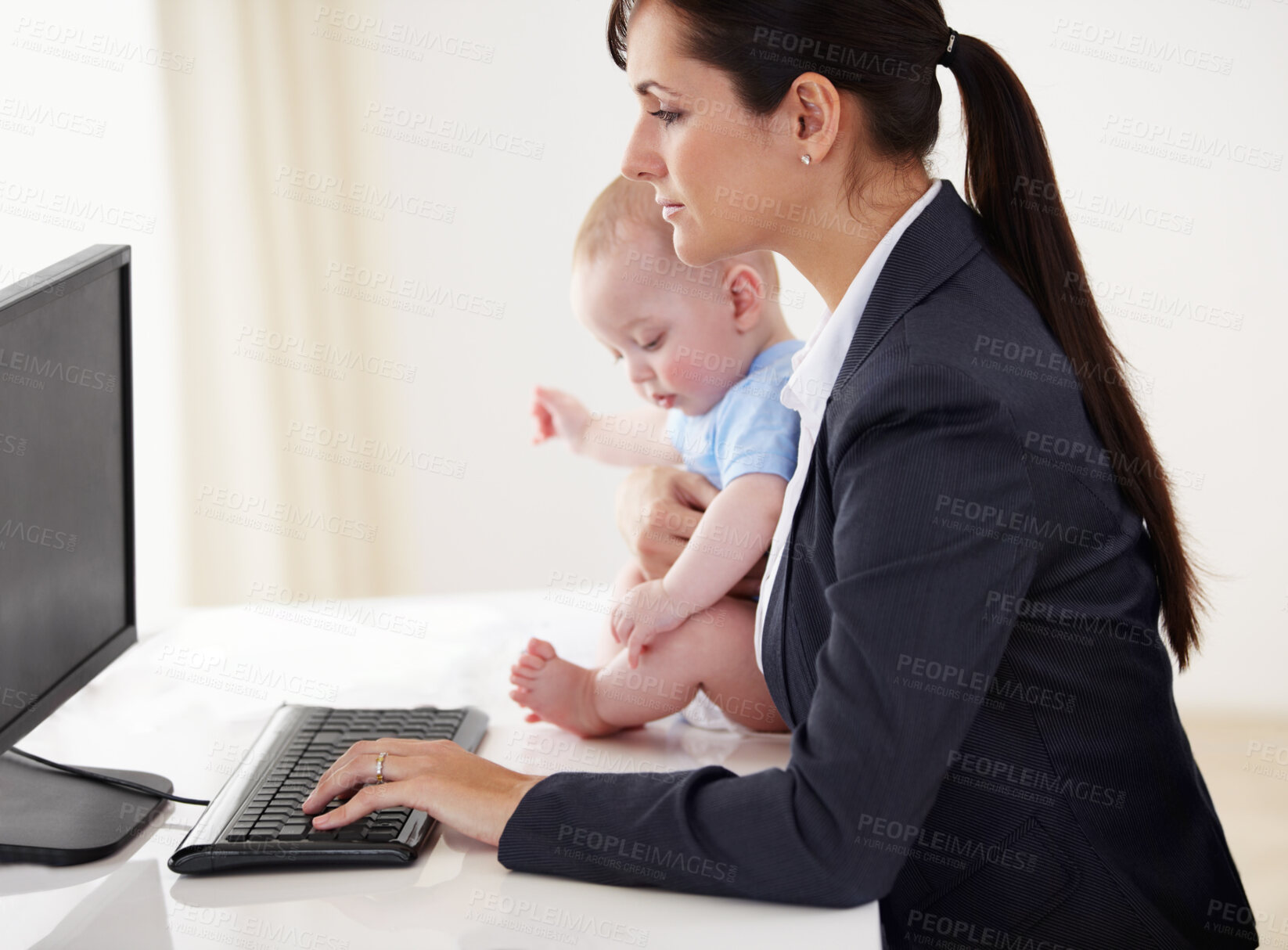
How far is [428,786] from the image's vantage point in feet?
3.43

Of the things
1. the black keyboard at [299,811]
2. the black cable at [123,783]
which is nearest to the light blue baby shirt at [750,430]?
the black keyboard at [299,811]

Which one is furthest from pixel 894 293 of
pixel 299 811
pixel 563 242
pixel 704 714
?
pixel 563 242

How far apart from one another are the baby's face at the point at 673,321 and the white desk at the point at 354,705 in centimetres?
41

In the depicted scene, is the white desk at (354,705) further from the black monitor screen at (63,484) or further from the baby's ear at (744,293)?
the baby's ear at (744,293)

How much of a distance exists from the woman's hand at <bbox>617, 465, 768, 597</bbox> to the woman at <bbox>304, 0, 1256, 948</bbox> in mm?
304

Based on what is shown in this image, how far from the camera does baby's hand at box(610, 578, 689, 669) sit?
4.38 feet

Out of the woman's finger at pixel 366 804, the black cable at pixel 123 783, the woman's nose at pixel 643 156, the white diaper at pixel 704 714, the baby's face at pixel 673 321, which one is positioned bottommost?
the white diaper at pixel 704 714

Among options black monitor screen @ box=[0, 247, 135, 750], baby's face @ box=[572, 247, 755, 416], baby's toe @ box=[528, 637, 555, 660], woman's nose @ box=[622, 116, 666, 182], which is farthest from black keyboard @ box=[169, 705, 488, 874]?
woman's nose @ box=[622, 116, 666, 182]

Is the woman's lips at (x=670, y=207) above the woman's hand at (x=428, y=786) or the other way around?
above

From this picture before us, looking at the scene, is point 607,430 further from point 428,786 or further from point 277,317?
point 277,317

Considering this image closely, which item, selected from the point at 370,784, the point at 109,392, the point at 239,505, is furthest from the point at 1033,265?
the point at 239,505

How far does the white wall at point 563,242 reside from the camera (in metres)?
2.71

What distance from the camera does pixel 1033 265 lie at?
3.80 ft

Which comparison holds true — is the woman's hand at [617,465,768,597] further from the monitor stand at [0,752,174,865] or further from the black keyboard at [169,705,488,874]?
the monitor stand at [0,752,174,865]
